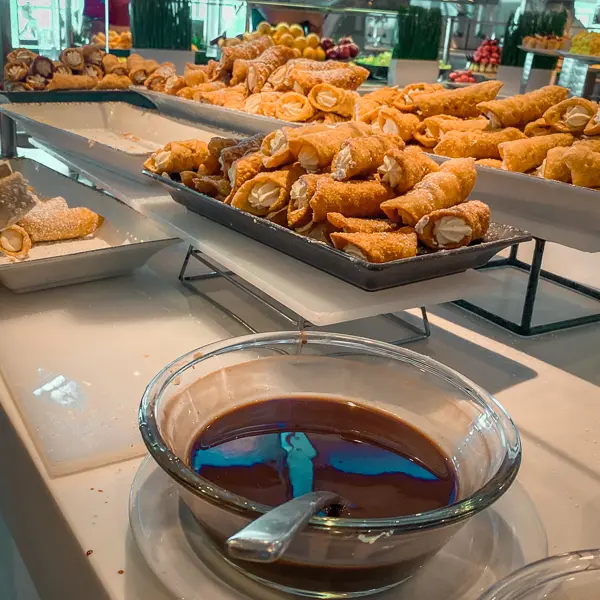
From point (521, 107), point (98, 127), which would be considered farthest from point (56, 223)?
point (98, 127)

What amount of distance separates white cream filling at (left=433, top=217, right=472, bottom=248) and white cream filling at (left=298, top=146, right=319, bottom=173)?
0.20m

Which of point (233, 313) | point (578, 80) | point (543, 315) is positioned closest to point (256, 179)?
point (233, 313)

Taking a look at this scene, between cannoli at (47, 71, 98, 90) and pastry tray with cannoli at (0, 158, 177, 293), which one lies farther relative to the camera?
cannoli at (47, 71, 98, 90)

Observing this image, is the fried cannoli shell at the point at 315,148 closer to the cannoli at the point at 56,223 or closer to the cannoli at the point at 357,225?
the cannoli at the point at 357,225

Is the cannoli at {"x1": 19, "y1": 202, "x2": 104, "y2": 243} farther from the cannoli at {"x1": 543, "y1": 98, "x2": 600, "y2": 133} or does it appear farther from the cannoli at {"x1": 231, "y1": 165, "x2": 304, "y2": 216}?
the cannoli at {"x1": 543, "y1": 98, "x2": 600, "y2": 133}

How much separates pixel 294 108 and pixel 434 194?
0.63 meters

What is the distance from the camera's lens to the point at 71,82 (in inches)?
81.1

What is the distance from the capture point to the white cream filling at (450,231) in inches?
28.3

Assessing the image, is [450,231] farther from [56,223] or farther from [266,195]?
[56,223]

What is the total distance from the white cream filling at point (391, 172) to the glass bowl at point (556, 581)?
20.0 inches

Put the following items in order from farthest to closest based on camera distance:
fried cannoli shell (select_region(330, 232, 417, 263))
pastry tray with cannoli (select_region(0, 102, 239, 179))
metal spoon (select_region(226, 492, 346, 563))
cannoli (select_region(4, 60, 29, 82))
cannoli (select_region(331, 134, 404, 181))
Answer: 1. cannoli (select_region(4, 60, 29, 82))
2. pastry tray with cannoli (select_region(0, 102, 239, 179))
3. cannoli (select_region(331, 134, 404, 181))
4. fried cannoli shell (select_region(330, 232, 417, 263))
5. metal spoon (select_region(226, 492, 346, 563))

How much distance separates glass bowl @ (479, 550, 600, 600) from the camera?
0.35 meters

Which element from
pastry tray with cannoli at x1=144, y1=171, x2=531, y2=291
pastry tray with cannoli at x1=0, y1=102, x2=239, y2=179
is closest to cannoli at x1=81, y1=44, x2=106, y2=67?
pastry tray with cannoli at x1=0, y1=102, x2=239, y2=179

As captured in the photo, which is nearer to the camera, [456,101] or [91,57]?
[456,101]
